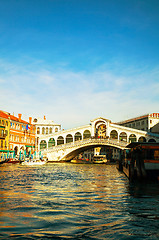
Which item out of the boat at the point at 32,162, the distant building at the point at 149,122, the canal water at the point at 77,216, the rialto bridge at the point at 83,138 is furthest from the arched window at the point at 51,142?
the canal water at the point at 77,216

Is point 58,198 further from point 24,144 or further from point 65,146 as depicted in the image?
point 24,144

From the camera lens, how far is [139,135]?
5109cm

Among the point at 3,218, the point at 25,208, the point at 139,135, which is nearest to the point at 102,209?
the point at 25,208

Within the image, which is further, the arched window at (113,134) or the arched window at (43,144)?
the arched window at (43,144)

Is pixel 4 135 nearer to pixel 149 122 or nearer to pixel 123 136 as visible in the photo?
pixel 123 136

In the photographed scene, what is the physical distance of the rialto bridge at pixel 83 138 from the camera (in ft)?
156

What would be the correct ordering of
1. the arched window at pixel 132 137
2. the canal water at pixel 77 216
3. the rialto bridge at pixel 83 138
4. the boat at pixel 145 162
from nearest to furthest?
the canal water at pixel 77 216 → the boat at pixel 145 162 → the rialto bridge at pixel 83 138 → the arched window at pixel 132 137

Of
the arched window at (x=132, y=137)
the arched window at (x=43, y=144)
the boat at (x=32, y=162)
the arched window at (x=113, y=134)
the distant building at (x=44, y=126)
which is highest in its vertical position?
the distant building at (x=44, y=126)

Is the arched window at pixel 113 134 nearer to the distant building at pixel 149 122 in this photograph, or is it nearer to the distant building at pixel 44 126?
the distant building at pixel 149 122

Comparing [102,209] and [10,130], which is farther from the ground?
[10,130]

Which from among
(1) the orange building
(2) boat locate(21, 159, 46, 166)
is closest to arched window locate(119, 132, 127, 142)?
(1) the orange building

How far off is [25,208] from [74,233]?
9.46 feet

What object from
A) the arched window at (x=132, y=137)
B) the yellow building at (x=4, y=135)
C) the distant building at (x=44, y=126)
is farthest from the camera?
the distant building at (x=44, y=126)

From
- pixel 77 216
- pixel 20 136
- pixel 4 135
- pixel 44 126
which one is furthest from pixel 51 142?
pixel 77 216
